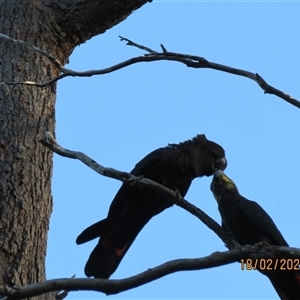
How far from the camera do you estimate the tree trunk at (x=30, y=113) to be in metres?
3.30

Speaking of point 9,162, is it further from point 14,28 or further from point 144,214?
point 144,214

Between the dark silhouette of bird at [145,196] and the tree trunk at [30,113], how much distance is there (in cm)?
111

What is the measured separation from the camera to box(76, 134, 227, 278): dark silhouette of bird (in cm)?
464

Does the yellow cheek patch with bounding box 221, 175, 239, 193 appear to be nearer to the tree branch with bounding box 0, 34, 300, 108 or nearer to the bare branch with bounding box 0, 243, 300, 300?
the tree branch with bounding box 0, 34, 300, 108

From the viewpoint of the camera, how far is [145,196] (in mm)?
4852

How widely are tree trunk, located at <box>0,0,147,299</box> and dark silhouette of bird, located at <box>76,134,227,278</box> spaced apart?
3.64 feet

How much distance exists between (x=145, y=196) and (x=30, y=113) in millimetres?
1434

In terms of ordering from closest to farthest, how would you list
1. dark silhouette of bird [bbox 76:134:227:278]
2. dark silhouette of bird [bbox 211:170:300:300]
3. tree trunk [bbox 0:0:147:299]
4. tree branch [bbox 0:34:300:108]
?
1. tree branch [bbox 0:34:300:108]
2. tree trunk [bbox 0:0:147:299]
3. dark silhouette of bird [bbox 211:170:300:300]
4. dark silhouette of bird [bbox 76:134:227:278]

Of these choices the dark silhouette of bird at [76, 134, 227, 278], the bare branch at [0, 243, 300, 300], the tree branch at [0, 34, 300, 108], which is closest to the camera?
the bare branch at [0, 243, 300, 300]

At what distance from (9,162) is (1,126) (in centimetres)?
21

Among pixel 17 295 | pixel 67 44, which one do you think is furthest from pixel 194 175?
pixel 17 295
